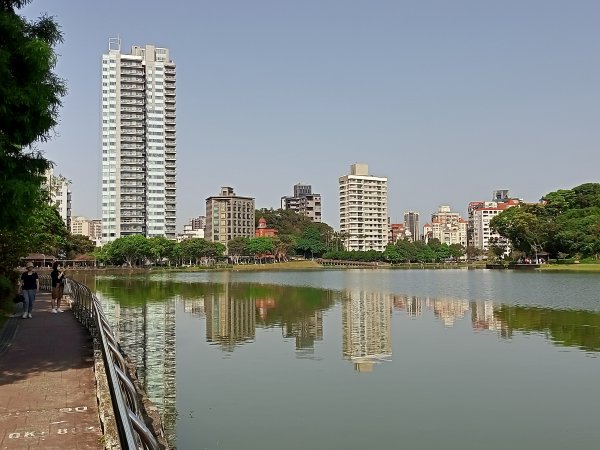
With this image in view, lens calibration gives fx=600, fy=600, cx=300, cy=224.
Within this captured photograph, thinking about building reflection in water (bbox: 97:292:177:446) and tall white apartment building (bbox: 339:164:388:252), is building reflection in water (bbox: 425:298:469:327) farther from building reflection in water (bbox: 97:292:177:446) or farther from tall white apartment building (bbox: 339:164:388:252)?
tall white apartment building (bbox: 339:164:388:252)

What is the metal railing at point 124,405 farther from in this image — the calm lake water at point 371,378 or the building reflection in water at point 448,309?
the building reflection in water at point 448,309

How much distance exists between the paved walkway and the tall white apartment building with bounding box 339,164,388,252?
172 m

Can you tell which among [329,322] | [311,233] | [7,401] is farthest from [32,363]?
[311,233]

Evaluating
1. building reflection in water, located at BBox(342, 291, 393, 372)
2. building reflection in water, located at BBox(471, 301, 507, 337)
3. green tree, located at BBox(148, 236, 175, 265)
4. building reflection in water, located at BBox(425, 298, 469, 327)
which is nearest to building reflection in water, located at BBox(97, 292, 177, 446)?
building reflection in water, located at BBox(342, 291, 393, 372)

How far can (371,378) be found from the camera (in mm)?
15531

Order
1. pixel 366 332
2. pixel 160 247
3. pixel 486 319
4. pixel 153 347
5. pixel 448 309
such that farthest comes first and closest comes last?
pixel 160 247
pixel 448 309
pixel 486 319
pixel 366 332
pixel 153 347

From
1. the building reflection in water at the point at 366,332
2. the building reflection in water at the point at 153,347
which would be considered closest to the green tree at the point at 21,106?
the building reflection in water at the point at 153,347

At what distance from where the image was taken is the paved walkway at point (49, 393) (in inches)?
304

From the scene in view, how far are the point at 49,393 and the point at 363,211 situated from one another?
595ft

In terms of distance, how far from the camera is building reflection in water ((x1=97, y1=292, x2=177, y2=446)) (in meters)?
13.5

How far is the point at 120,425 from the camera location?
170 inches

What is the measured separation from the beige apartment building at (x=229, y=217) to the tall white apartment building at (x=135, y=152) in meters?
37.7

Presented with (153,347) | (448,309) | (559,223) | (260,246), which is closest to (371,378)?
(153,347)

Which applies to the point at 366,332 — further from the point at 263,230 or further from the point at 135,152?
the point at 263,230
